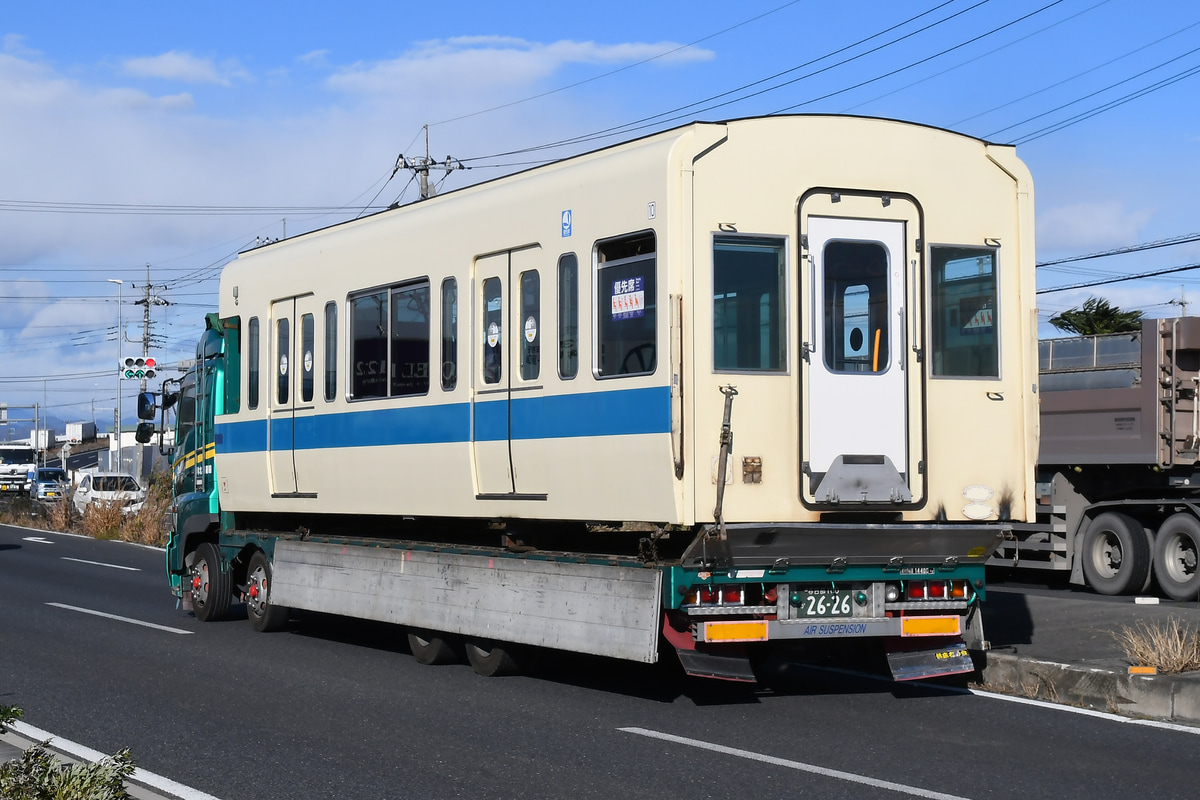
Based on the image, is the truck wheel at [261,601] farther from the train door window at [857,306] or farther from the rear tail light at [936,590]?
the train door window at [857,306]

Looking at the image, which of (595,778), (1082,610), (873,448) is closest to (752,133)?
(873,448)

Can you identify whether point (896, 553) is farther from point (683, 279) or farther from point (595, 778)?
point (595, 778)

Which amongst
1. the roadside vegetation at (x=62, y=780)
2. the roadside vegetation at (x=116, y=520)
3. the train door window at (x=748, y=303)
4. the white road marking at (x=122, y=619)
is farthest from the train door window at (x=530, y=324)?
the roadside vegetation at (x=116, y=520)

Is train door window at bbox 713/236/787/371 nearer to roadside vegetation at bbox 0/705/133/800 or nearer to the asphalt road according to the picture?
the asphalt road

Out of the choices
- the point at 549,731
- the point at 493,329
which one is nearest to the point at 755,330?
the point at 493,329

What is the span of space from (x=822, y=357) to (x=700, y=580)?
1609mm

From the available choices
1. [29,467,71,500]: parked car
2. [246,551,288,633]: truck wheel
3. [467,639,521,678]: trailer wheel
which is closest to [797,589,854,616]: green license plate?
[467,639,521,678]: trailer wheel

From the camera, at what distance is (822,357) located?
9.45m

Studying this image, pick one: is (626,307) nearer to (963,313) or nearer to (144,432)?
(963,313)

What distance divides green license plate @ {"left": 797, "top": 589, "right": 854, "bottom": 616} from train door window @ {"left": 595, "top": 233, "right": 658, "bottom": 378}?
1823 mm

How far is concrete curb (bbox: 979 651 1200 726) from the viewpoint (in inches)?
367

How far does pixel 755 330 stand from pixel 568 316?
1.41m

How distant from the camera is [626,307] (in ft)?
31.5

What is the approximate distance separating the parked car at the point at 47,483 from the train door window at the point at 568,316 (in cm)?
3961
